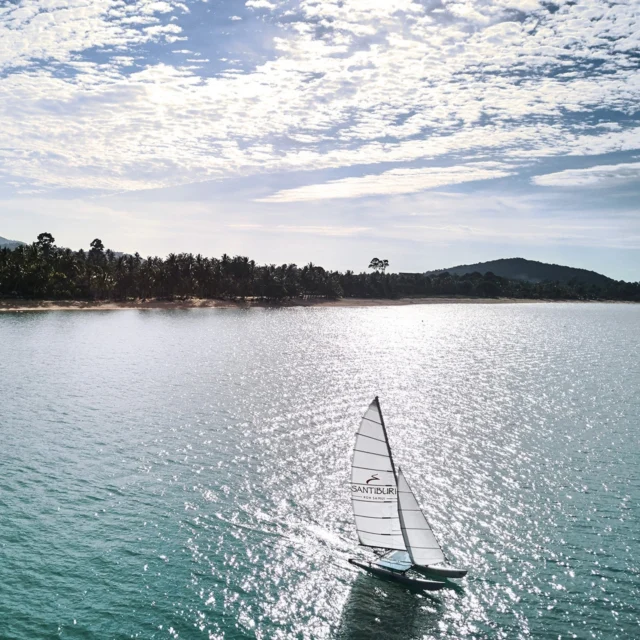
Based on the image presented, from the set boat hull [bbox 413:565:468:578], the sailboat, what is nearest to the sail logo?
the sailboat

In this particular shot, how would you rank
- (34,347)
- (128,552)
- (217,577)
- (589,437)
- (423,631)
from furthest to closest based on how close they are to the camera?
(34,347) < (589,437) < (128,552) < (217,577) < (423,631)

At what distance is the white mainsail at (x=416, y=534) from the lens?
31.1 meters

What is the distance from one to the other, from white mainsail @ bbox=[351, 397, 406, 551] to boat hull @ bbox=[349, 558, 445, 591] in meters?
1.24

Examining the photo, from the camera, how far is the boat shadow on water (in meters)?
27.0

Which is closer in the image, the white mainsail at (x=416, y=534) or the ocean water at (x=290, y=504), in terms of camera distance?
the ocean water at (x=290, y=504)

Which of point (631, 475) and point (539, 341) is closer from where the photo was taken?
point (631, 475)

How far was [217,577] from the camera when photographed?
102 ft

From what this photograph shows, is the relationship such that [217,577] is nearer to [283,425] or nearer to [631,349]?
[283,425]

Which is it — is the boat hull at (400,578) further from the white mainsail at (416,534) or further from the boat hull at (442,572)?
the white mainsail at (416,534)

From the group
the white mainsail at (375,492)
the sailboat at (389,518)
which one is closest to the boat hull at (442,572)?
the sailboat at (389,518)

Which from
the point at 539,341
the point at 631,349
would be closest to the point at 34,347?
the point at 539,341

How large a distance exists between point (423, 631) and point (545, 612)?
700cm

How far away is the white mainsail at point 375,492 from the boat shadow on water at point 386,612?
2.35m

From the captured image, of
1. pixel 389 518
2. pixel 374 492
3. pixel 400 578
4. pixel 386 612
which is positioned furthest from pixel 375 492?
pixel 386 612
